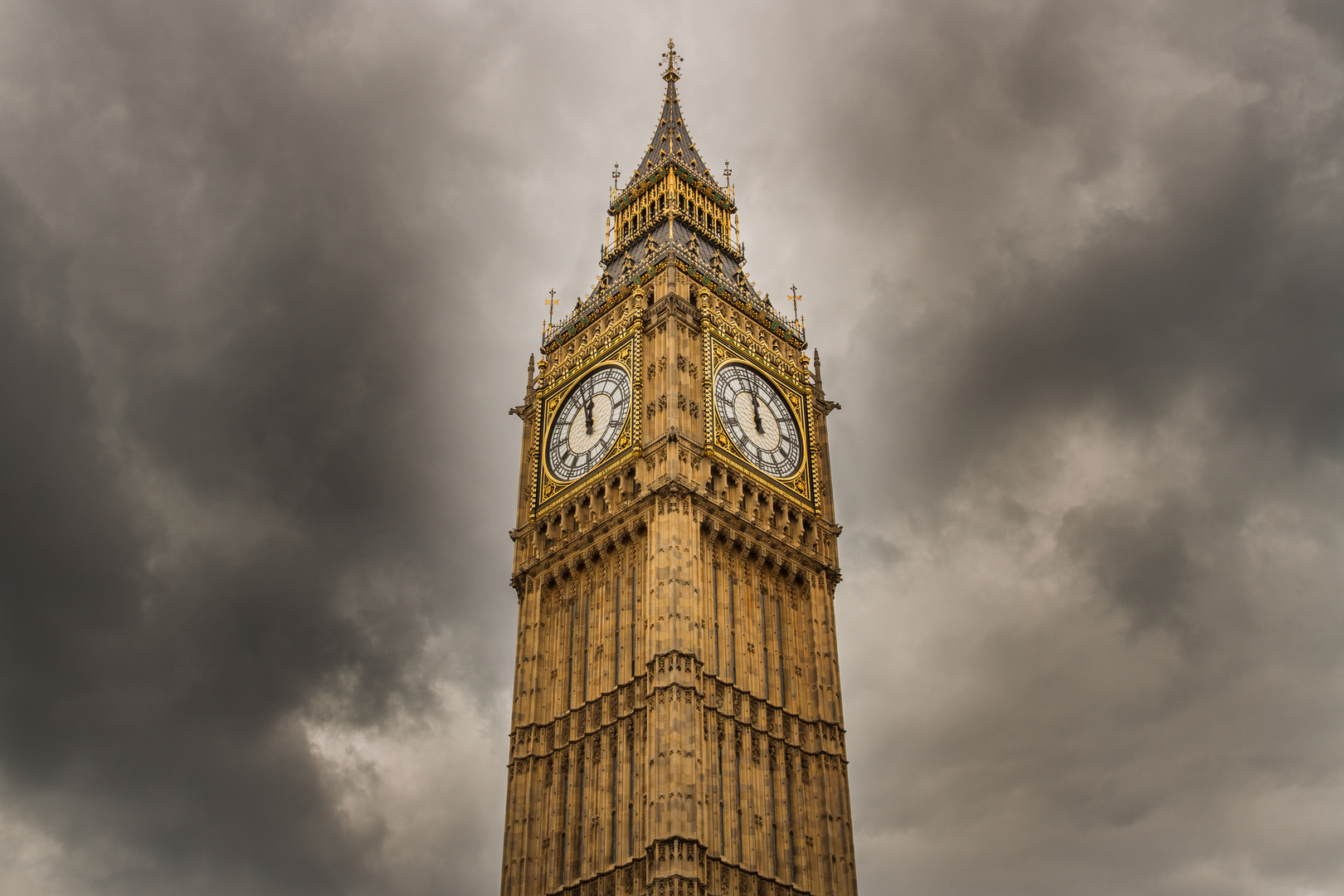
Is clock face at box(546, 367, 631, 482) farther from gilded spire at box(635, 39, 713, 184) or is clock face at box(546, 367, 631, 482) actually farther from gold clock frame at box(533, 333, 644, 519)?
gilded spire at box(635, 39, 713, 184)

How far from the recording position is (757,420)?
2653 inches

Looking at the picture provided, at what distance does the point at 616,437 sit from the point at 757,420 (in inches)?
311

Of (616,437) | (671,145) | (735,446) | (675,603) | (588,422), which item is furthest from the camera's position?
(671,145)

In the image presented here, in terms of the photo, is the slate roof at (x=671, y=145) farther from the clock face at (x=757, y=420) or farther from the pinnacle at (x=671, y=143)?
the clock face at (x=757, y=420)

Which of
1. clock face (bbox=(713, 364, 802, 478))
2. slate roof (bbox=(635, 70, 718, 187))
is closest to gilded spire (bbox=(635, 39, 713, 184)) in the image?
slate roof (bbox=(635, 70, 718, 187))

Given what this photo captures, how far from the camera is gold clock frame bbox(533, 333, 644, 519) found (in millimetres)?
63531

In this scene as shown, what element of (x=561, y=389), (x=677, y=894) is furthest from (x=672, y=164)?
(x=677, y=894)

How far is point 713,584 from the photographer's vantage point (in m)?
59.7

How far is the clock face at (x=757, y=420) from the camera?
6556 cm

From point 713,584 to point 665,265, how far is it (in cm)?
1914

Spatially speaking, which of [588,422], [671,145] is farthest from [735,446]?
[671,145]

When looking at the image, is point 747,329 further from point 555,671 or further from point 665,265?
point 555,671

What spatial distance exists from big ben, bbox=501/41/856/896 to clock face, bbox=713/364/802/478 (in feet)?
0.41

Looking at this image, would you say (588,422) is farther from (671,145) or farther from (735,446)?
(671,145)
